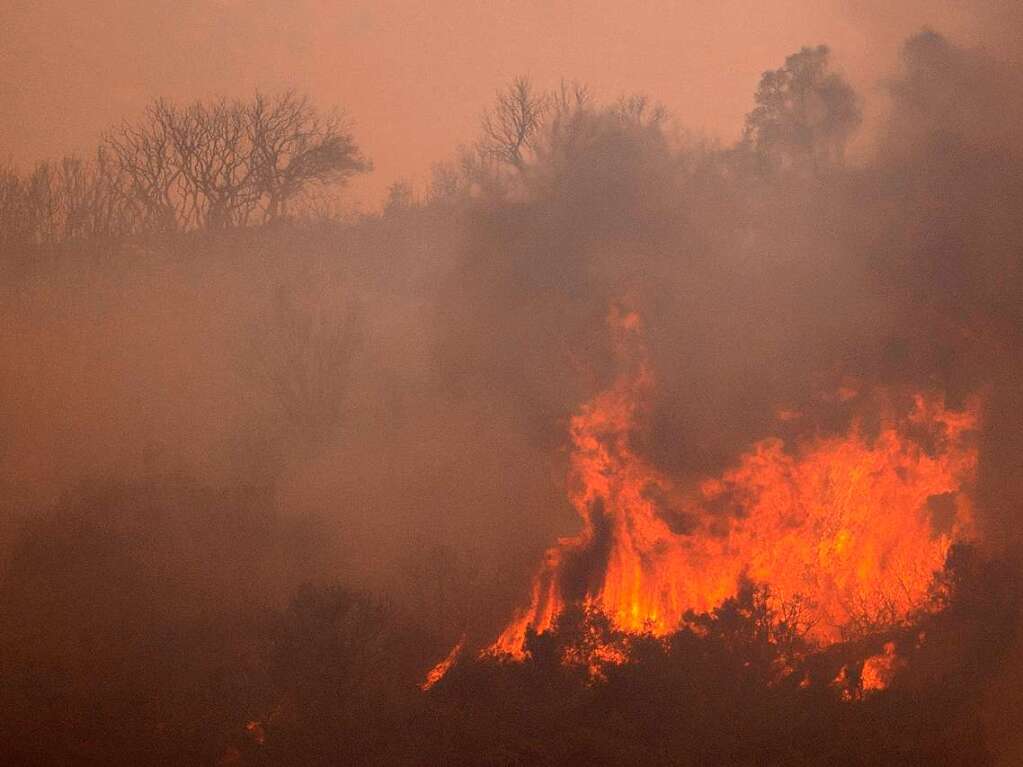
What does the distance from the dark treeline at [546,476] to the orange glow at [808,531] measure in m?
0.37

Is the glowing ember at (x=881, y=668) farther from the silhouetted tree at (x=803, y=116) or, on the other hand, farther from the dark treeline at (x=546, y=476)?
the silhouetted tree at (x=803, y=116)

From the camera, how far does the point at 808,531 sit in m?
20.1

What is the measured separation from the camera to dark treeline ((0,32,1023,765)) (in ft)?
59.3

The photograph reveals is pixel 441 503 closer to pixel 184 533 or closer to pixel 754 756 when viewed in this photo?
pixel 184 533

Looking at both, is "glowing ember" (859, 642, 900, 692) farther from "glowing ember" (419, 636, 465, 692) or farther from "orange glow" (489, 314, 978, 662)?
"glowing ember" (419, 636, 465, 692)

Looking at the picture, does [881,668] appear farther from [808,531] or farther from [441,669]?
[441,669]

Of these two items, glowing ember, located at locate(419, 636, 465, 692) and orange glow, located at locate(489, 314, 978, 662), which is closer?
glowing ember, located at locate(419, 636, 465, 692)

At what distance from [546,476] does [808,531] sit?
19.9ft

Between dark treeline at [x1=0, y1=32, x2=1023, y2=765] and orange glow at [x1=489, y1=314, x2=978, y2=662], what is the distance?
0.37m

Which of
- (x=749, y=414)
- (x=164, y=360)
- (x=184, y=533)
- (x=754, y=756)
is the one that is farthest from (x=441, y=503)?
(x=164, y=360)

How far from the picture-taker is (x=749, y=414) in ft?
68.7

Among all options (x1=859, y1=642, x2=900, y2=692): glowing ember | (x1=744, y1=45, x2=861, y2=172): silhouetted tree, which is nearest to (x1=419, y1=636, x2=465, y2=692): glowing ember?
(x1=859, y1=642, x2=900, y2=692): glowing ember

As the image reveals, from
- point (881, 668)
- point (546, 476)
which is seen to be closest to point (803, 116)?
point (546, 476)

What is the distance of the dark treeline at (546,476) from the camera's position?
18.1 meters
